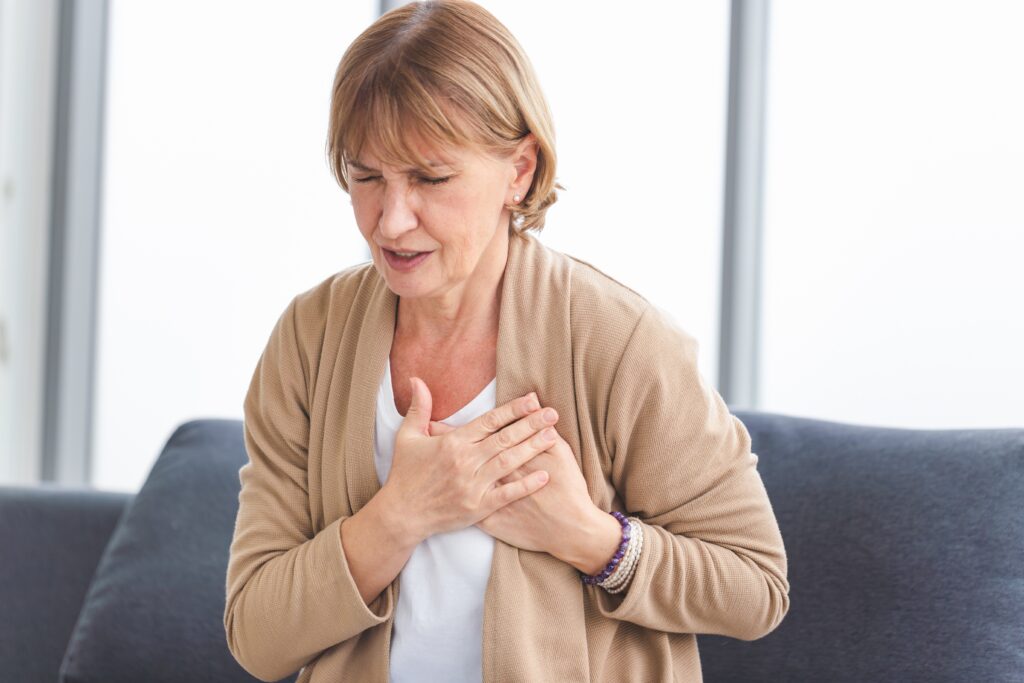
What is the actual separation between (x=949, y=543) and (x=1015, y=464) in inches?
6.4

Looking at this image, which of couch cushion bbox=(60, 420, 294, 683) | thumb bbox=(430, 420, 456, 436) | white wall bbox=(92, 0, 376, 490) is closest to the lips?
thumb bbox=(430, 420, 456, 436)

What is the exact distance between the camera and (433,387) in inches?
54.7

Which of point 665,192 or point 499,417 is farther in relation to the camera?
point 665,192

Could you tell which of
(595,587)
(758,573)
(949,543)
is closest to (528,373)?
(595,587)

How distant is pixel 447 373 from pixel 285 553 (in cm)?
31

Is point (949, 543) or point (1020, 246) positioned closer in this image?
point (949, 543)

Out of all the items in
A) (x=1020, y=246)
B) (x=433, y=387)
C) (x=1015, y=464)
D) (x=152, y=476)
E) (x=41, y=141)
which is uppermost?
(x=41, y=141)

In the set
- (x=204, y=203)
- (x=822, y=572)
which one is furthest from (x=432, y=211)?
(x=204, y=203)

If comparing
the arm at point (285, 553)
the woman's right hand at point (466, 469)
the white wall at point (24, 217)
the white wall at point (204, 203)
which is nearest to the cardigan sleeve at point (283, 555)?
the arm at point (285, 553)

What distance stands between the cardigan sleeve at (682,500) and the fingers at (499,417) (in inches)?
4.0

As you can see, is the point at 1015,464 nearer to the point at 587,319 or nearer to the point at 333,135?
the point at 587,319

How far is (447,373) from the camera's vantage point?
139cm

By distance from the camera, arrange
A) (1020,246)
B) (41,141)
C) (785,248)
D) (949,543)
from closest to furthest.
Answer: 1. (949,543)
2. (1020,246)
3. (785,248)
4. (41,141)

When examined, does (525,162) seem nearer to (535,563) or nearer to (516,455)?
(516,455)
